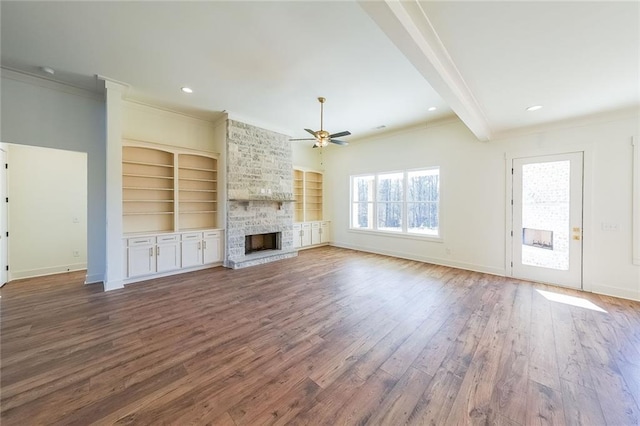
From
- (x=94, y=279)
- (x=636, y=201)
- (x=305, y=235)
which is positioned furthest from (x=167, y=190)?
(x=636, y=201)

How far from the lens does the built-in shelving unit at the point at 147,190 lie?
4625 millimetres

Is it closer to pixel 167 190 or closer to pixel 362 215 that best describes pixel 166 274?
pixel 167 190

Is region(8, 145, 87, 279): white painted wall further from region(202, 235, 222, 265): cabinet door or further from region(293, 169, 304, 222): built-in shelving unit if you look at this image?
region(293, 169, 304, 222): built-in shelving unit

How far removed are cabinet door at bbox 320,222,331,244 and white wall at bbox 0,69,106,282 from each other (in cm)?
545

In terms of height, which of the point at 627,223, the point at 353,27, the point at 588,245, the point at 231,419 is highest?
the point at 353,27

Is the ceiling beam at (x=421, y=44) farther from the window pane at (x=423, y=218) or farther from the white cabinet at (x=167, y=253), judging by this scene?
the white cabinet at (x=167, y=253)

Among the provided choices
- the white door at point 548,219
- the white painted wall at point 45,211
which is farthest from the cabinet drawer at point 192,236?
the white door at point 548,219

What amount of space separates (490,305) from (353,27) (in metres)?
4.06

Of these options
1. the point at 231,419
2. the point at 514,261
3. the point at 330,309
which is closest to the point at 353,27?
A: the point at 330,309

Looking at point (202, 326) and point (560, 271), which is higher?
point (560, 271)

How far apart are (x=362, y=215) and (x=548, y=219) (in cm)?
421

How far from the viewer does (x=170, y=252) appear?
467 cm

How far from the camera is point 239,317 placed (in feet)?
9.82

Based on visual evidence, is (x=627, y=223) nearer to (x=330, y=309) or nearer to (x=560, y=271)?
(x=560, y=271)
